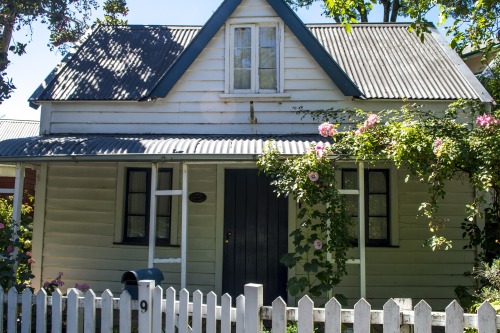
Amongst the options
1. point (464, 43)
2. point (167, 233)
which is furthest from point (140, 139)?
point (464, 43)

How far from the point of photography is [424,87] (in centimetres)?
889

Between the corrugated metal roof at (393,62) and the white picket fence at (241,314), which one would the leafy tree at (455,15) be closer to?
the corrugated metal roof at (393,62)

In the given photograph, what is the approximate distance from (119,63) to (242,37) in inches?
111

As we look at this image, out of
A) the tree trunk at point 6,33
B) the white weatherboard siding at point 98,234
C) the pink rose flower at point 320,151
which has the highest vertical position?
the tree trunk at point 6,33

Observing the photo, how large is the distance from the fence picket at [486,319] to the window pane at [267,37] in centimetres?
624

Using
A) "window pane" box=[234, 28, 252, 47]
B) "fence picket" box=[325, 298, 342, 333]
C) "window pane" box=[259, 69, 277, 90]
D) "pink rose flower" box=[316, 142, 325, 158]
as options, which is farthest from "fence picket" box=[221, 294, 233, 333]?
"window pane" box=[234, 28, 252, 47]

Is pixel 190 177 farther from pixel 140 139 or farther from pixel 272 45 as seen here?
pixel 272 45

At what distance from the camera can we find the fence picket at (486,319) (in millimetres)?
3805

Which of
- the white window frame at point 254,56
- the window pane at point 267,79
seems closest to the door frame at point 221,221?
the white window frame at point 254,56

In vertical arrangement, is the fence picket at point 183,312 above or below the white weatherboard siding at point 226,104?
below

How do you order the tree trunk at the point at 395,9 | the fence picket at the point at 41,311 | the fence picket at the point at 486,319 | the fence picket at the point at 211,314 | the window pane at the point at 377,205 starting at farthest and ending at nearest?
the tree trunk at the point at 395,9 → the window pane at the point at 377,205 → the fence picket at the point at 41,311 → the fence picket at the point at 211,314 → the fence picket at the point at 486,319

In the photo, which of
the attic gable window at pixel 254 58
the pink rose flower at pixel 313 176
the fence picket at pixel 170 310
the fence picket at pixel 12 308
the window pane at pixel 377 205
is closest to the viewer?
the fence picket at pixel 170 310

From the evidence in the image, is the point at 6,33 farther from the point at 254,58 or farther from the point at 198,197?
the point at 198,197

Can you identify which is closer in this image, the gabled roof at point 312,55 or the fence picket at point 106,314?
the fence picket at point 106,314
